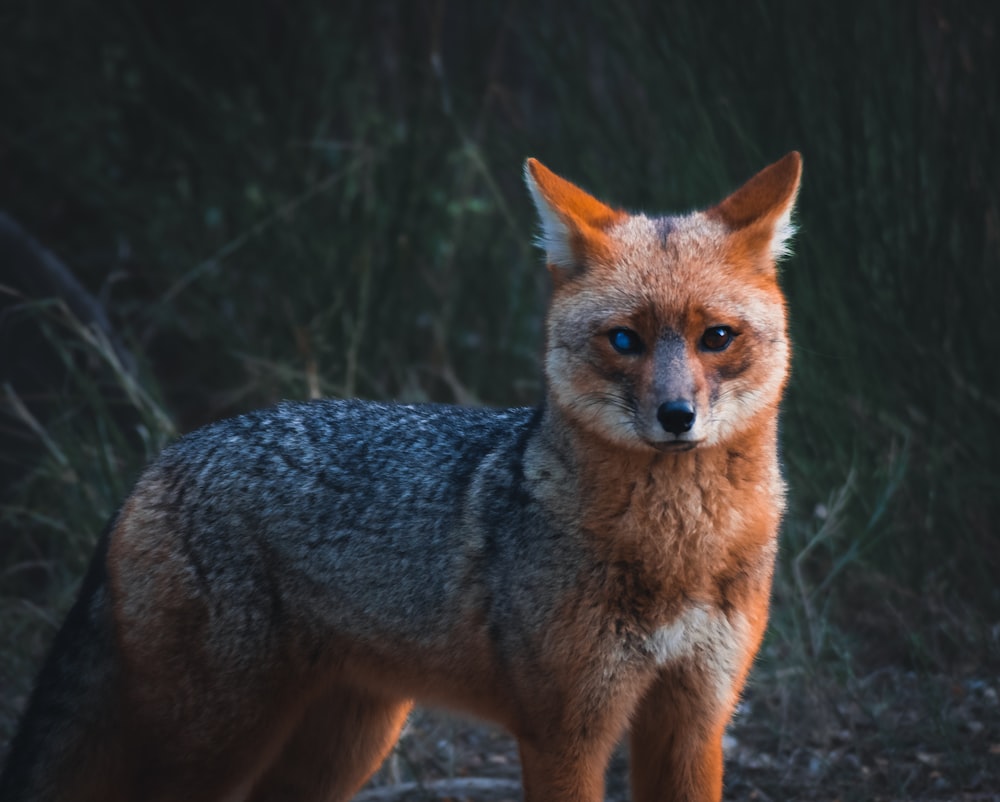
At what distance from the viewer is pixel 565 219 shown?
120 inches

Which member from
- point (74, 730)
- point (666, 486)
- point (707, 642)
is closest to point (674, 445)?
point (666, 486)

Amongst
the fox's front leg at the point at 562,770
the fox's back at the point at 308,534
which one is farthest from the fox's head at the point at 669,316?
the fox's front leg at the point at 562,770

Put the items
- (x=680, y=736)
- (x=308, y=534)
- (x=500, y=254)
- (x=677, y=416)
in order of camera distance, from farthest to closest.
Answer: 1. (x=500, y=254)
2. (x=308, y=534)
3. (x=680, y=736)
4. (x=677, y=416)

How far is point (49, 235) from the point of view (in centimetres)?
773

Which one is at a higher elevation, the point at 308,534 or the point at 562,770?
the point at 308,534

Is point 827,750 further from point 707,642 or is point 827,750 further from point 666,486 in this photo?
point 666,486

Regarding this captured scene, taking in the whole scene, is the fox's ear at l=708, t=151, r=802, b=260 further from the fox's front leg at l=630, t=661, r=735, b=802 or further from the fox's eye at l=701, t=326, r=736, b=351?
the fox's front leg at l=630, t=661, r=735, b=802

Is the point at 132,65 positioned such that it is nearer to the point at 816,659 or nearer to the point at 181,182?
the point at 181,182

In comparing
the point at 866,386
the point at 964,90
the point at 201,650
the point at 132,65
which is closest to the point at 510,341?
the point at 866,386

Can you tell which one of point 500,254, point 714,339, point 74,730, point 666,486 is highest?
point 714,339

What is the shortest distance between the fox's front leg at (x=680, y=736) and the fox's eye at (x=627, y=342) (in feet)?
2.43

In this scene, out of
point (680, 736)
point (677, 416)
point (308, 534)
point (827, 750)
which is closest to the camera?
point (677, 416)

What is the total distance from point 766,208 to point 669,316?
17.1 inches

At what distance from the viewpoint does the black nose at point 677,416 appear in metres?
2.65
